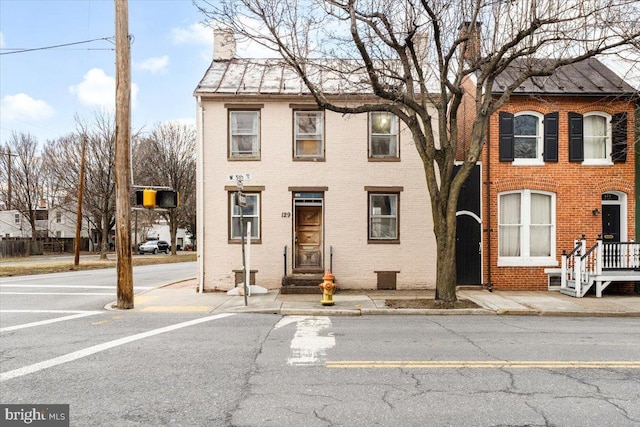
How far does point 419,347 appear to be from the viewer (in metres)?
7.11

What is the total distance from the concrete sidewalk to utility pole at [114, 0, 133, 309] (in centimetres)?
88

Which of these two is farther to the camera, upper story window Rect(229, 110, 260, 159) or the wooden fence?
the wooden fence

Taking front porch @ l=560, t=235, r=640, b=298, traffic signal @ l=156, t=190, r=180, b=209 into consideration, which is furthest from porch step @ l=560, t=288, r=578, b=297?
traffic signal @ l=156, t=190, r=180, b=209

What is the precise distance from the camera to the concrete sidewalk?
35.0 feet

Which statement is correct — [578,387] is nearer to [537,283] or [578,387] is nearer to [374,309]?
[374,309]

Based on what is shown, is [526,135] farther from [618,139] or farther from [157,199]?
[157,199]

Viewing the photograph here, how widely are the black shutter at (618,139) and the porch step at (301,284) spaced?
10.1m

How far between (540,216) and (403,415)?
476 inches

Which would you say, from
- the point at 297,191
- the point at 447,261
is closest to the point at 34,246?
the point at 297,191

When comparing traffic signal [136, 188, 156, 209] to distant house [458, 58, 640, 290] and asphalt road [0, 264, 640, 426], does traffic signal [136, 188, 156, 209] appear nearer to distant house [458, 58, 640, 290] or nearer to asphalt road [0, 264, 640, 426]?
asphalt road [0, 264, 640, 426]

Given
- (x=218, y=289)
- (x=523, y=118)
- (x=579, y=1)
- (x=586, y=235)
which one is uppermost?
(x=579, y=1)

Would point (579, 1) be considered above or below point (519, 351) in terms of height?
above

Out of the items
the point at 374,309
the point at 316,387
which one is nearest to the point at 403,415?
the point at 316,387

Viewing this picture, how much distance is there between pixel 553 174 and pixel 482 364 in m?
10.2
